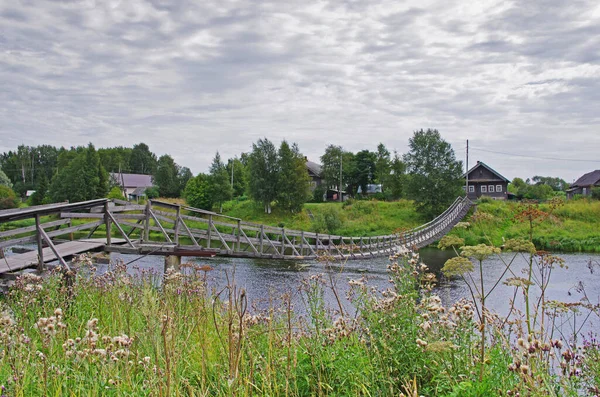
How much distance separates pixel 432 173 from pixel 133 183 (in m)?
67.5

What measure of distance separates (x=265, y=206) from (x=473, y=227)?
2302 centimetres

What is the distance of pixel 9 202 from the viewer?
6112cm

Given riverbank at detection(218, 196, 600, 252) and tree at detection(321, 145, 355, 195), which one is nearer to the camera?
riverbank at detection(218, 196, 600, 252)

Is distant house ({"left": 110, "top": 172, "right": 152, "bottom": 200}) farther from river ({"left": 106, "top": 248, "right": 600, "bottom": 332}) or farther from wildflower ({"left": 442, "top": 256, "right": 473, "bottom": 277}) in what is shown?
wildflower ({"left": 442, "top": 256, "right": 473, "bottom": 277})

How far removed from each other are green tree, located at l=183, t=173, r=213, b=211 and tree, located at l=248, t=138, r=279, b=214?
625 centimetres

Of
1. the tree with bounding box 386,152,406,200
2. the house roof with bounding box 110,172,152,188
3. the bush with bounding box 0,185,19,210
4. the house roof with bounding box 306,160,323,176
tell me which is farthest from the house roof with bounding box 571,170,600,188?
the house roof with bounding box 110,172,152,188

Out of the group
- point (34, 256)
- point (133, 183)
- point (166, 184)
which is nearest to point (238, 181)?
point (166, 184)

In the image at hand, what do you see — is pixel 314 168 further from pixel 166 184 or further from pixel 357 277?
pixel 357 277

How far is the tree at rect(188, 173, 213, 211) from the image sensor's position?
192 ft

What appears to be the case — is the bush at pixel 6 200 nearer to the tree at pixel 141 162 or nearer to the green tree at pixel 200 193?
the green tree at pixel 200 193

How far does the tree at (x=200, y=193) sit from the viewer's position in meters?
58.4

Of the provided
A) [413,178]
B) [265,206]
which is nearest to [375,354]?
[413,178]

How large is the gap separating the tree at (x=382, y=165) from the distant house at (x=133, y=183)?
43112 millimetres

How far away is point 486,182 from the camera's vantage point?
207 feet
